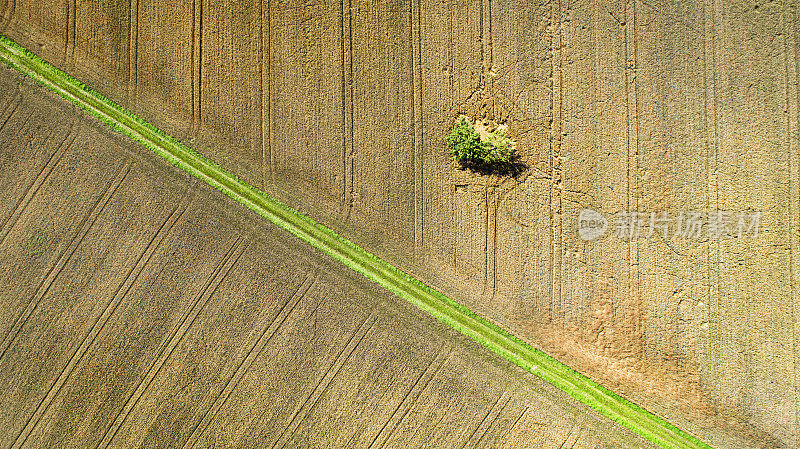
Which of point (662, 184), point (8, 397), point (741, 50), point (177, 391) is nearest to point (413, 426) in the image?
point (177, 391)

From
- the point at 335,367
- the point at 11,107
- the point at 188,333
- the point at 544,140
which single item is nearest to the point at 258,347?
the point at 188,333

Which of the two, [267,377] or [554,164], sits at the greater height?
[554,164]

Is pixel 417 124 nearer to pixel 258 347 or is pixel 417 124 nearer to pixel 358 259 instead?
pixel 358 259

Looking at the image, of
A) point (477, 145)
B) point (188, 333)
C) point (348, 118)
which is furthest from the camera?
point (188, 333)

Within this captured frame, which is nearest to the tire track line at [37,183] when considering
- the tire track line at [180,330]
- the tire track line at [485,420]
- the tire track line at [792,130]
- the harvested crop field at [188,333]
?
the harvested crop field at [188,333]

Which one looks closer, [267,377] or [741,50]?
[741,50]

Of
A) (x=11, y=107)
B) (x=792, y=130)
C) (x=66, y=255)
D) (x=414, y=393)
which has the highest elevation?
(x=11, y=107)

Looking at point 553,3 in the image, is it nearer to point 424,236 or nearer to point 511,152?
point 511,152

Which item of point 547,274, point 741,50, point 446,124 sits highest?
point 741,50
